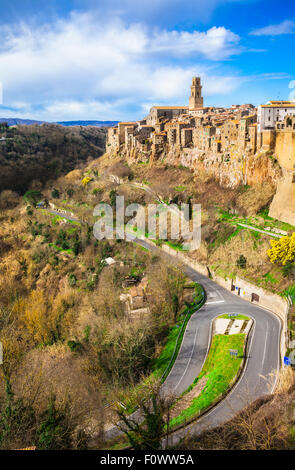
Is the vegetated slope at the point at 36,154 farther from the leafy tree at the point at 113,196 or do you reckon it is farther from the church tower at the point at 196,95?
the church tower at the point at 196,95

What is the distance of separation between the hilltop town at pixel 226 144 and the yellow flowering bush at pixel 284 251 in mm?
6182

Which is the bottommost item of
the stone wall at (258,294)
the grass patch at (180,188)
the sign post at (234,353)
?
the sign post at (234,353)

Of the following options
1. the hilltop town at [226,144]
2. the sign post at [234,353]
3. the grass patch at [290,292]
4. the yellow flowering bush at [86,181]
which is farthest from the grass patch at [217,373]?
the yellow flowering bush at [86,181]

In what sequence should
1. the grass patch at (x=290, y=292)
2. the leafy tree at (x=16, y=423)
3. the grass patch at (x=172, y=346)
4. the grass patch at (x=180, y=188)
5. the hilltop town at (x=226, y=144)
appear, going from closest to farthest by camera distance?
the leafy tree at (x=16, y=423)
the grass patch at (x=172, y=346)
the grass patch at (x=290, y=292)
the hilltop town at (x=226, y=144)
the grass patch at (x=180, y=188)

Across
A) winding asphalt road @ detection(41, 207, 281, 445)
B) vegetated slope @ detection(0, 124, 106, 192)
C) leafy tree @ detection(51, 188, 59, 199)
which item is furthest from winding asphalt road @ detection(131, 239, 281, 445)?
vegetated slope @ detection(0, 124, 106, 192)

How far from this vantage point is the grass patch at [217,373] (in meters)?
16.3

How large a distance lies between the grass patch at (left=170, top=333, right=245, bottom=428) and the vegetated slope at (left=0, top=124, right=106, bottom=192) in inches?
2244

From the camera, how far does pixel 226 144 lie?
42.2m

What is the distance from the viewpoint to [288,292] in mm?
24453

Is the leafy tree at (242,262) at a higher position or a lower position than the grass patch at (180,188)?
lower

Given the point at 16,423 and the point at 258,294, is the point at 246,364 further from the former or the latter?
the point at 16,423

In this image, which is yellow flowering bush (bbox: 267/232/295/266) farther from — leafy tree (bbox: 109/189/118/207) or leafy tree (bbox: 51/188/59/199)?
leafy tree (bbox: 51/188/59/199)

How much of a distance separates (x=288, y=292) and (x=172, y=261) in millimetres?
11213
